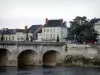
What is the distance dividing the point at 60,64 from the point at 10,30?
35.3 m

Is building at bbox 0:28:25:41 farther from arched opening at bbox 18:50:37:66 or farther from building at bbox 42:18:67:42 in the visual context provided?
arched opening at bbox 18:50:37:66

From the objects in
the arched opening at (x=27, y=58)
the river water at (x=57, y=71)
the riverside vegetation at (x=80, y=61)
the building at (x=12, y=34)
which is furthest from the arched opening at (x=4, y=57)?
the building at (x=12, y=34)

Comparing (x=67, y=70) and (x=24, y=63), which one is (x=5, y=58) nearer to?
(x=24, y=63)

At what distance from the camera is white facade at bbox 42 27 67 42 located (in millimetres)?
83562

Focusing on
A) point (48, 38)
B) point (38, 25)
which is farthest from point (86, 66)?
point (38, 25)

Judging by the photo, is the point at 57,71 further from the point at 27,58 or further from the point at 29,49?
the point at 27,58

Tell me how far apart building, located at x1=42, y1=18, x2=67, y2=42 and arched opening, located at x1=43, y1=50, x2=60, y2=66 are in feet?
44.2

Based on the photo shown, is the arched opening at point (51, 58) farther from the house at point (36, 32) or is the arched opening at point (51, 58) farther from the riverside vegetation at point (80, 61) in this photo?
the house at point (36, 32)

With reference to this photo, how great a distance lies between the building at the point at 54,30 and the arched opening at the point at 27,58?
14545 millimetres

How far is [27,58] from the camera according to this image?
227 feet

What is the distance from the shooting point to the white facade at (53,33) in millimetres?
83562

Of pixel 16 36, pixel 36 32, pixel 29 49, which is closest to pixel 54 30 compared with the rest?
pixel 36 32

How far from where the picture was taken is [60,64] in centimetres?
6656

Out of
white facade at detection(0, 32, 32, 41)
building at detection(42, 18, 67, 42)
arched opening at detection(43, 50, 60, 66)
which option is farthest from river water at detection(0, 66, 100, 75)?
white facade at detection(0, 32, 32, 41)
